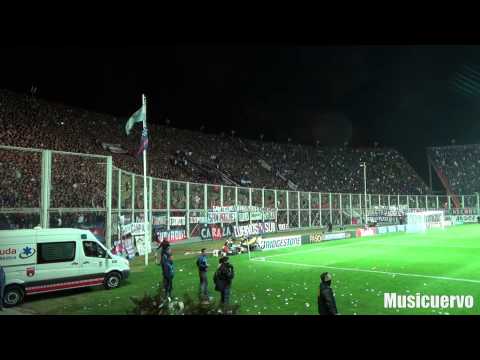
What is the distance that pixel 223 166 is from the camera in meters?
45.0

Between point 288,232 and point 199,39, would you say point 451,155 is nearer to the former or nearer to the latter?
point 288,232

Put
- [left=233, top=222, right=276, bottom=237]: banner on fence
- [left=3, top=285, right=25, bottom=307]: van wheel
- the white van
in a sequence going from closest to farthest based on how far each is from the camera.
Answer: [left=3, top=285, right=25, bottom=307]: van wheel
the white van
[left=233, top=222, right=276, bottom=237]: banner on fence

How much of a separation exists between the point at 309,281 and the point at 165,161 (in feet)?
74.4

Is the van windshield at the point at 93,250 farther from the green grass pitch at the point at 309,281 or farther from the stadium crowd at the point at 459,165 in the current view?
the stadium crowd at the point at 459,165

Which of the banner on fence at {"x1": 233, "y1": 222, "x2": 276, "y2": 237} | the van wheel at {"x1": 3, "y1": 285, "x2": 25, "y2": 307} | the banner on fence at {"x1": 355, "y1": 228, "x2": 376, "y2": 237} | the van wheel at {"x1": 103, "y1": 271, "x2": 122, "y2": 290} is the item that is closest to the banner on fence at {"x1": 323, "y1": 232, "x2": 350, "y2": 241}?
the banner on fence at {"x1": 355, "y1": 228, "x2": 376, "y2": 237}

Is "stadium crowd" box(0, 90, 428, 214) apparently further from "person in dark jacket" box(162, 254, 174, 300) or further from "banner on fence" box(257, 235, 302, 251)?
"person in dark jacket" box(162, 254, 174, 300)

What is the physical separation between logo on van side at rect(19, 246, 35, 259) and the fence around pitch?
79.9 inches

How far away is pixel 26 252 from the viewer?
13.3 m

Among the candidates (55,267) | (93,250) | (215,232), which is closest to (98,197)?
(93,250)

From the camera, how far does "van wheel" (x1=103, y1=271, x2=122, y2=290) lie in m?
15.3

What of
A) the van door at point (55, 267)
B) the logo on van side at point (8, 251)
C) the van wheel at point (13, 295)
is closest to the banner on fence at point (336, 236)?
the van door at point (55, 267)
